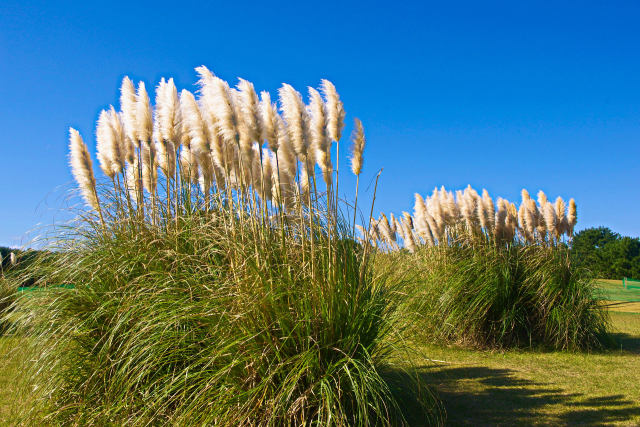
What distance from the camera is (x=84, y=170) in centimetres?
446

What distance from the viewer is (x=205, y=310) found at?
10.6 ft

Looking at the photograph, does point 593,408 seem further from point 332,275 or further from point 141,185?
point 141,185

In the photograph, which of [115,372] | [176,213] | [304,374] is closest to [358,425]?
[304,374]

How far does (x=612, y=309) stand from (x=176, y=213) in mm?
12702

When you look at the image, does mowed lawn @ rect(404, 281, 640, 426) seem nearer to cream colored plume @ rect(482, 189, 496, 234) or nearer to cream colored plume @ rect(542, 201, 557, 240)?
cream colored plume @ rect(542, 201, 557, 240)

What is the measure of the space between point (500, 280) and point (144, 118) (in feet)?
16.0

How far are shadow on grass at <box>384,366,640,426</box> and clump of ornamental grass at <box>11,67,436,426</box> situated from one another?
605 millimetres

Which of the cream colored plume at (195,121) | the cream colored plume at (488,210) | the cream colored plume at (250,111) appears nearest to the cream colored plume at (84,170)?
the cream colored plume at (195,121)

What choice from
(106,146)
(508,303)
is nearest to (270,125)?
(106,146)

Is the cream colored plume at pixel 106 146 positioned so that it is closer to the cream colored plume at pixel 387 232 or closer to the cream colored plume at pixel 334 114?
the cream colored plume at pixel 334 114

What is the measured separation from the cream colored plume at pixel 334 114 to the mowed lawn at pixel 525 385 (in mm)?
1596

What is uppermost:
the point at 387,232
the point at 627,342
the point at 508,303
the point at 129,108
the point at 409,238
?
the point at 129,108

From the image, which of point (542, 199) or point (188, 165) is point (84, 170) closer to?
point (188, 165)

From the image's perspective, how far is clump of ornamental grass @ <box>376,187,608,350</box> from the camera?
6.52m
